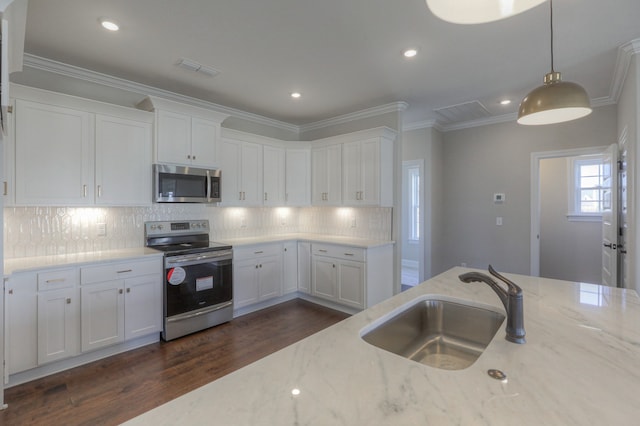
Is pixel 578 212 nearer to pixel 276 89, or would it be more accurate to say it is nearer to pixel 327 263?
pixel 327 263

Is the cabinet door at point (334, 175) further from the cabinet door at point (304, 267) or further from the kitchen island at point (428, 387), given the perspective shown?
the kitchen island at point (428, 387)

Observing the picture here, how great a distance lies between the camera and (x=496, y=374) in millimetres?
933

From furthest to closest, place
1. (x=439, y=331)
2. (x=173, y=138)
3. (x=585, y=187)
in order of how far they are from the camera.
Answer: (x=585, y=187) < (x=173, y=138) < (x=439, y=331)

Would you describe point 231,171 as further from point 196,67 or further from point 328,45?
point 328,45

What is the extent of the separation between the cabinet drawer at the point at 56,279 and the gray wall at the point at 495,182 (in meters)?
4.71

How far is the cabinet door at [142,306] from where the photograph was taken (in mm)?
2891

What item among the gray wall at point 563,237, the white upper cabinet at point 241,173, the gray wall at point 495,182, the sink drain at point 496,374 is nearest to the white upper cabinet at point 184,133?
the white upper cabinet at point 241,173

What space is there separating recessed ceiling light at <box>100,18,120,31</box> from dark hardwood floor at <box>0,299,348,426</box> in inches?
108

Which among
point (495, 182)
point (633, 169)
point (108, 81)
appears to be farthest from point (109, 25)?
point (495, 182)

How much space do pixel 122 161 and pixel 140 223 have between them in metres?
0.74

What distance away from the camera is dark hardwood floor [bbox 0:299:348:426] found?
2105 millimetres

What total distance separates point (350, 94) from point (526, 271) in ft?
11.5

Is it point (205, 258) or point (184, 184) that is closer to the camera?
point (205, 258)

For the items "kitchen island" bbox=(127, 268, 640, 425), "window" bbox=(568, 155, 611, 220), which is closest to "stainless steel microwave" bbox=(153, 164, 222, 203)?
"kitchen island" bbox=(127, 268, 640, 425)
